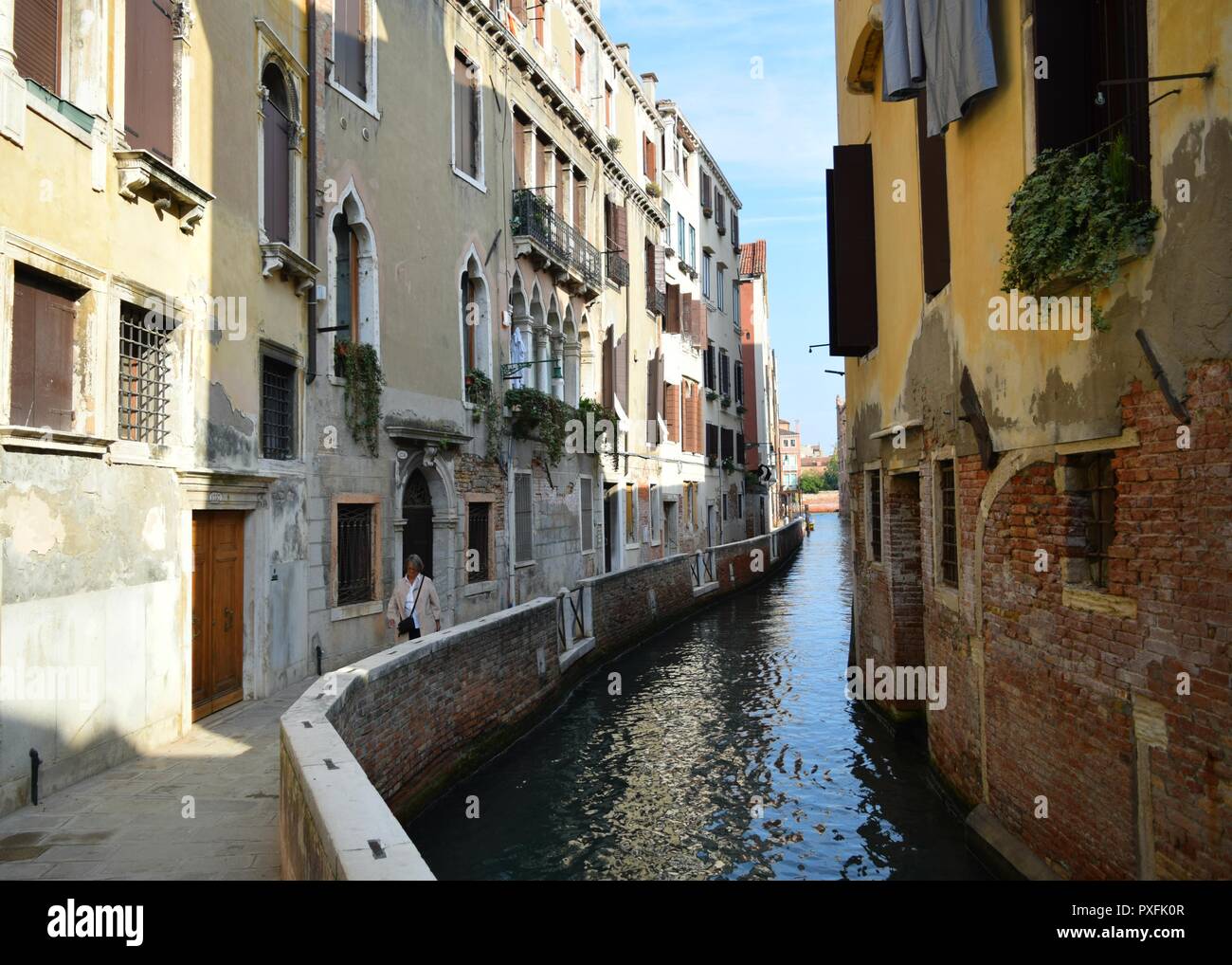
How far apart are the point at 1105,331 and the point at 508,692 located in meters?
7.23

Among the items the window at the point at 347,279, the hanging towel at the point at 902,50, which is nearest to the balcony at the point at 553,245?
the window at the point at 347,279

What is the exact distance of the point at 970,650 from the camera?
703cm

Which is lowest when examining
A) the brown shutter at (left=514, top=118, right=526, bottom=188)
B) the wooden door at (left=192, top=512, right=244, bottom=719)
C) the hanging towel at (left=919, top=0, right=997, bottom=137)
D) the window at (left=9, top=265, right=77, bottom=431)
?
the wooden door at (left=192, top=512, right=244, bottom=719)

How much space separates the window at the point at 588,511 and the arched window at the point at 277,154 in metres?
10.1

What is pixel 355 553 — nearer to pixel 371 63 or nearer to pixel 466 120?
pixel 371 63

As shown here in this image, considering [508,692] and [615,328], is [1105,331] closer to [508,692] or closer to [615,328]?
[508,692]

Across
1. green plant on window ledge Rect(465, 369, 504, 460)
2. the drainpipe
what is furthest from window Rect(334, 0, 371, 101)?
green plant on window ledge Rect(465, 369, 504, 460)

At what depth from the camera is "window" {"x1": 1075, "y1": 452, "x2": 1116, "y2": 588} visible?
509 cm

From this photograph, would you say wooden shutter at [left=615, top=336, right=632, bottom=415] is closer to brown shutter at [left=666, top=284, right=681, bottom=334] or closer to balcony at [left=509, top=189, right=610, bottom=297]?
balcony at [left=509, top=189, right=610, bottom=297]

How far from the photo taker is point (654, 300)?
2480 centimetres

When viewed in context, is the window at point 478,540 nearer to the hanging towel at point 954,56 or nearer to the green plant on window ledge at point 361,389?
the green plant on window ledge at point 361,389

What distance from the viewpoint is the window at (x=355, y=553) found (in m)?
10.8

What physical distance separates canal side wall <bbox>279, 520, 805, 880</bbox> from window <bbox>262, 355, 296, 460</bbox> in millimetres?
2452

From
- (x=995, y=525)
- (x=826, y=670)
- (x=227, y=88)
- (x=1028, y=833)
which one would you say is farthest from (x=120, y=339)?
(x=826, y=670)
